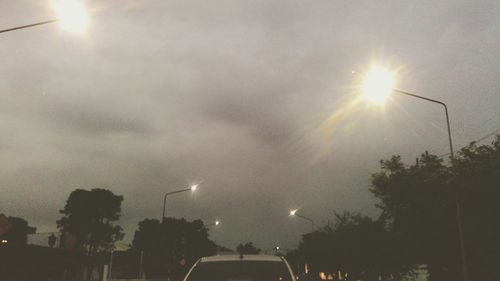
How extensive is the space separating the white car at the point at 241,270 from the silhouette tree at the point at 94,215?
2633 inches

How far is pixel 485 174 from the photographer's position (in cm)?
2959

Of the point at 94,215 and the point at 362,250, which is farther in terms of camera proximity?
the point at 94,215

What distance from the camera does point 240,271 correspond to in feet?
23.2

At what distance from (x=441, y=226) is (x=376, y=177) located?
6.15 metres

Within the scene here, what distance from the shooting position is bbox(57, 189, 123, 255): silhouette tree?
70.8 meters

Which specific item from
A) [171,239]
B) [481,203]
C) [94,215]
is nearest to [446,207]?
[481,203]

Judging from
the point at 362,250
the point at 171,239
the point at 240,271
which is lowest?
the point at 240,271

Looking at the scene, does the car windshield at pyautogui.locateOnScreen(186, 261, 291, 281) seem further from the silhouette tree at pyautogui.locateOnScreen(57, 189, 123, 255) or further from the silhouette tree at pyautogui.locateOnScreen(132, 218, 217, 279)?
the silhouette tree at pyautogui.locateOnScreen(132, 218, 217, 279)

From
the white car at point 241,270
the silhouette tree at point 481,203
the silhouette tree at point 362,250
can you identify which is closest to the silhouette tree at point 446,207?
→ the silhouette tree at point 481,203

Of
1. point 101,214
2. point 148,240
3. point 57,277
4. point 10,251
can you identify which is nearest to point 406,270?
point 57,277

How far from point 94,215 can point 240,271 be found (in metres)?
69.7

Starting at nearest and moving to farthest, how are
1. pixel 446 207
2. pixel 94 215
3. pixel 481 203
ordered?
pixel 481 203, pixel 446 207, pixel 94 215

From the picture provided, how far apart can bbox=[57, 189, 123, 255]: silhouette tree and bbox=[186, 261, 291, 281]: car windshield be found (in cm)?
6694

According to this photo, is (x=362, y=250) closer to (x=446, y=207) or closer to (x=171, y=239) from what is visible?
(x=446, y=207)
